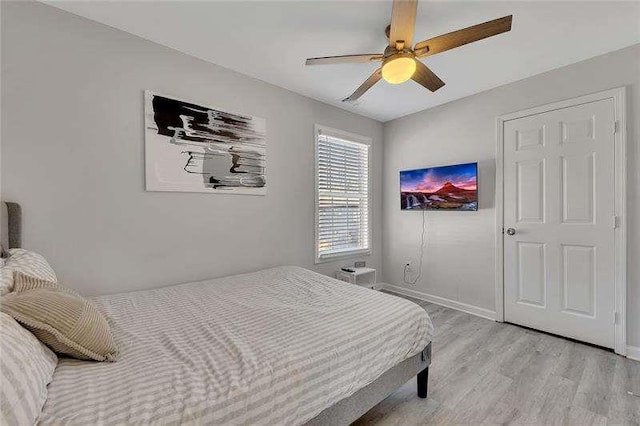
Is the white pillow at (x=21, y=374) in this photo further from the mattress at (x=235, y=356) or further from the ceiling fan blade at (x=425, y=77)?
the ceiling fan blade at (x=425, y=77)

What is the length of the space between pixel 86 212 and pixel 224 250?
1072 millimetres

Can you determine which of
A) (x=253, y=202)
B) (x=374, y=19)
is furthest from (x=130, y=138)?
(x=374, y=19)

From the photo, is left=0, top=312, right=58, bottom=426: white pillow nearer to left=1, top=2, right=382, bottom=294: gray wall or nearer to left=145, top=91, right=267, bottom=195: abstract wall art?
left=1, top=2, right=382, bottom=294: gray wall

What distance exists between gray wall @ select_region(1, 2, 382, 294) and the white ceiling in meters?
0.19

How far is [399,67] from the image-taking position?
72.1 inches

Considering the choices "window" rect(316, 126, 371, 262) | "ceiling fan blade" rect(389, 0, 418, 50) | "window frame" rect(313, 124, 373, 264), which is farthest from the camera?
"window" rect(316, 126, 371, 262)

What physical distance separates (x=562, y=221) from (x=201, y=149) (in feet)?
11.2

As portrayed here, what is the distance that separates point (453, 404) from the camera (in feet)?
5.60

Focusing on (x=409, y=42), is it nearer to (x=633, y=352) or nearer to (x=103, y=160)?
(x=103, y=160)

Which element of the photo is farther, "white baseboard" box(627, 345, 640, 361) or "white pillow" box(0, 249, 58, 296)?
"white baseboard" box(627, 345, 640, 361)

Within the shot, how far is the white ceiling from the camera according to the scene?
1836 mm

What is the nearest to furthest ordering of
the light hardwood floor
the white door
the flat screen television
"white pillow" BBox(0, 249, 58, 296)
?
1. "white pillow" BBox(0, 249, 58, 296)
2. the light hardwood floor
3. the white door
4. the flat screen television

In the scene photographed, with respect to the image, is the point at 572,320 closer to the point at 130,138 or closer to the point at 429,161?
the point at 429,161

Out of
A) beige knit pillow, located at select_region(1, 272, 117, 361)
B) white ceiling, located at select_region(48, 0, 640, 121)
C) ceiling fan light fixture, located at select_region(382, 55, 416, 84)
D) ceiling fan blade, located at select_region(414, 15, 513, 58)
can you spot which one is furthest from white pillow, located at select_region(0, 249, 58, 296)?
ceiling fan blade, located at select_region(414, 15, 513, 58)
